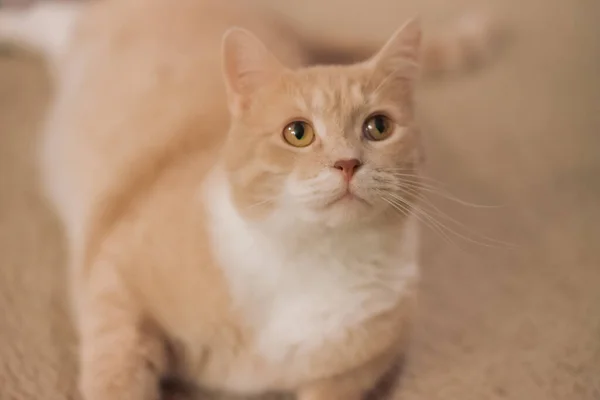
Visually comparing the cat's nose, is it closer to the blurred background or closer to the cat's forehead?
the cat's forehead

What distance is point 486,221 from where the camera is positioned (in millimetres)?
1302

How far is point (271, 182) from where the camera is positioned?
0.79 metres

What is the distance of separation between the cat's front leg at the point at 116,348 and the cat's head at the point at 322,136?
244mm

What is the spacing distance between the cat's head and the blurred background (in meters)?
0.15

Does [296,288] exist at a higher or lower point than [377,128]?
lower

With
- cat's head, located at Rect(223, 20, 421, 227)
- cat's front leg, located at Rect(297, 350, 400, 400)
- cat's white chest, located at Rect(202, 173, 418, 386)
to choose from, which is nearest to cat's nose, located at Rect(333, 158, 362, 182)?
cat's head, located at Rect(223, 20, 421, 227)

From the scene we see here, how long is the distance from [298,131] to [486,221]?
634 millimetres

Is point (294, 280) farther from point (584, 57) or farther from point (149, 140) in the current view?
point (584, 57)

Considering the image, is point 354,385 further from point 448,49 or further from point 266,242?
point 448,49

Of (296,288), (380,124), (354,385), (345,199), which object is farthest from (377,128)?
(354,385)

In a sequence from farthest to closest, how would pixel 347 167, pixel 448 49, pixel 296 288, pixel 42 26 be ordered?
pixel 42 26, pixel 448 49, pixel 296 288, pixel 347 167

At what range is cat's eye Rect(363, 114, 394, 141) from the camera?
826 millimetres

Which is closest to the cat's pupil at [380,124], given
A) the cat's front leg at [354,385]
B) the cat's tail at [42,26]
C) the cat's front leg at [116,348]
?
the cat's front leg at [354,385]

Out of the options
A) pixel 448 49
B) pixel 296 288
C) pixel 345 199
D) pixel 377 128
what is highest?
pixel 448 49
